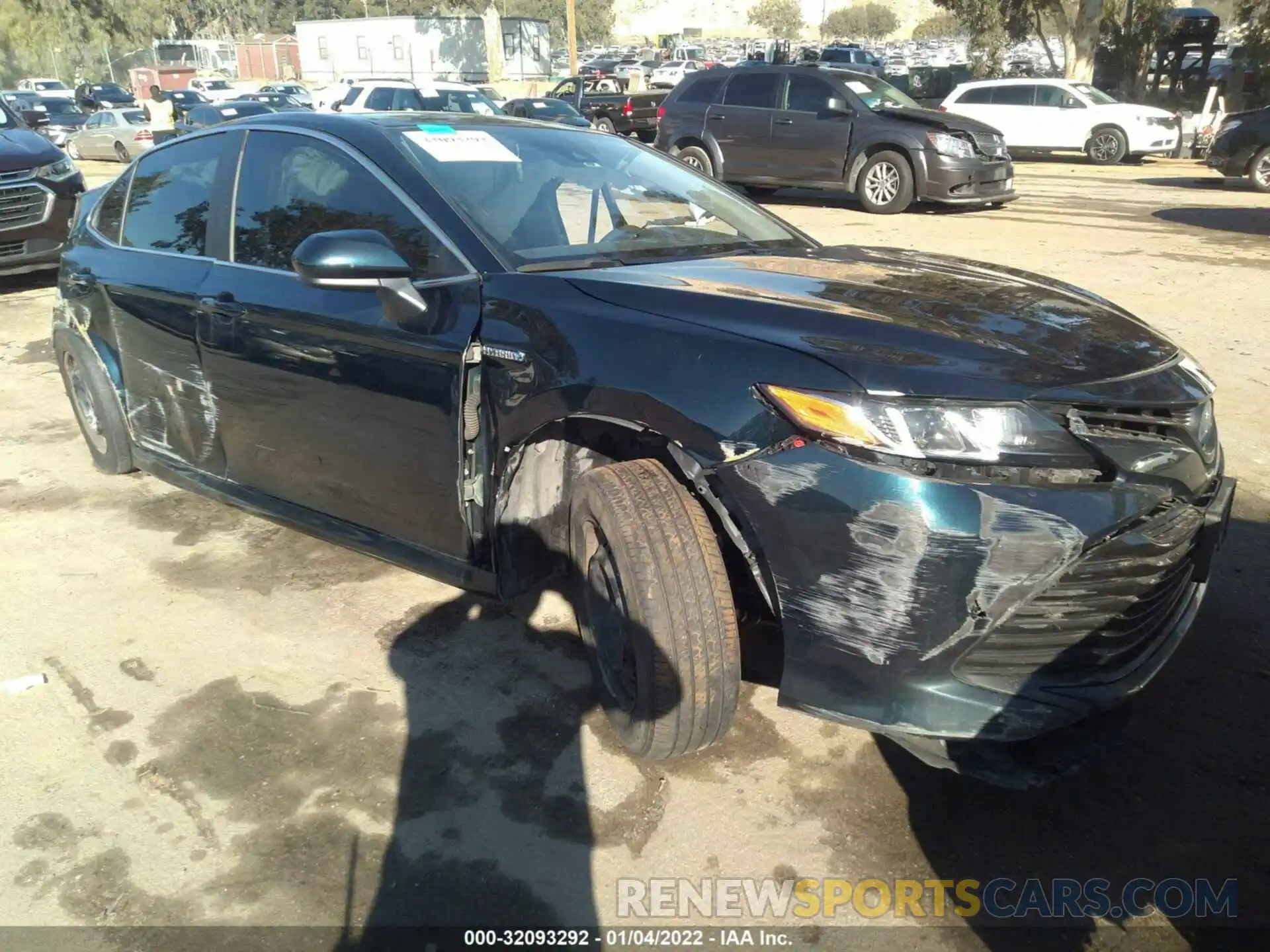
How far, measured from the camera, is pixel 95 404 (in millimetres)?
4348

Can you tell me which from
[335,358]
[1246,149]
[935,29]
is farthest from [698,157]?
[935,29]

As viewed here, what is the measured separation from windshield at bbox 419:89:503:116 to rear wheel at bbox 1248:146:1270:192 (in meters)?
12.1

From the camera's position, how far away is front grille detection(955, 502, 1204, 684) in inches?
83.0

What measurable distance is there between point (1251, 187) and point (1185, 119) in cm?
864

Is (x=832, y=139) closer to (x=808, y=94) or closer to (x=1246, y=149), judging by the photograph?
(x=808, y=94)

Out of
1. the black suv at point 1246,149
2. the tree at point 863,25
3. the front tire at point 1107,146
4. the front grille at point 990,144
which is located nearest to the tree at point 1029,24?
the front tire at point 1107,146

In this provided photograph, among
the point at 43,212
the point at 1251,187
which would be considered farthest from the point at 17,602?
the point at 1251,187

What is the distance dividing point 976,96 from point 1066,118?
5.96 ft

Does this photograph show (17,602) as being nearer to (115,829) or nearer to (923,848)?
(115,829)

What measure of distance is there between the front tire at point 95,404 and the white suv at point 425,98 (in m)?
13.5

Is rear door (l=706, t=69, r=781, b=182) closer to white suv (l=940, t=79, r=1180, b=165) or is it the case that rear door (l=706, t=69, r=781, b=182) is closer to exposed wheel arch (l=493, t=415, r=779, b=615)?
white suv (l=940, t=79, r=1180, b=165)

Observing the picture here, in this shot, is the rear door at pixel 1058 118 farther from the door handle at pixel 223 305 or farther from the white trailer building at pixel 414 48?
the white trailer building at pixel 414 48

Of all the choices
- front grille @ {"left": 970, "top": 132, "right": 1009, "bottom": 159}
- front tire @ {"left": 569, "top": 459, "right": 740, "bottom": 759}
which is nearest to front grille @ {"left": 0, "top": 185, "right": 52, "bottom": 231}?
front tire @ {"left": 569, "top": 459, "right": 740, "bottom": 759}

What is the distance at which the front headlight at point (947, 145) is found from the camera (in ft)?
40.9
